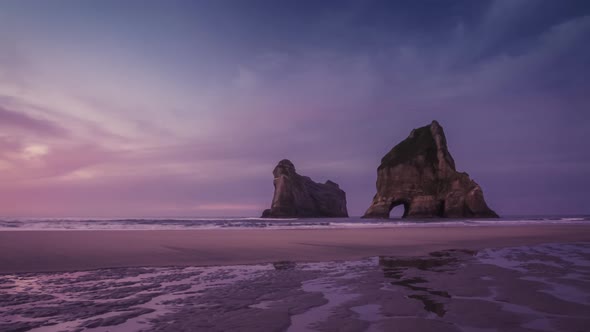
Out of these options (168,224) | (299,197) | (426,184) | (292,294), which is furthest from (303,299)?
(299,197)

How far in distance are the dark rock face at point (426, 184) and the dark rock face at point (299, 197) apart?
2349 centimetres

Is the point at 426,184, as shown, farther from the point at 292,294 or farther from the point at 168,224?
the point at 292,294

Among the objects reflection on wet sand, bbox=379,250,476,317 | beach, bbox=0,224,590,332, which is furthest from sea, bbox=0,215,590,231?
reflection on wet sand, bbox=379,250,476,317

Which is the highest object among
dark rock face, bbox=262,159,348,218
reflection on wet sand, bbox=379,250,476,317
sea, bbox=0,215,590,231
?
dark rock face, bbox=262,159,348,218

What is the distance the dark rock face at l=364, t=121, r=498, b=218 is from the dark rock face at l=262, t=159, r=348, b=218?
23.5 meters

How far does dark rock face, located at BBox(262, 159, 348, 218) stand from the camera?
100 m

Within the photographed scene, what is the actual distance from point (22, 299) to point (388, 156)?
315ft

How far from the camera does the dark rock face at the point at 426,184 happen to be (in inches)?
2948

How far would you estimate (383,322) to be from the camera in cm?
421

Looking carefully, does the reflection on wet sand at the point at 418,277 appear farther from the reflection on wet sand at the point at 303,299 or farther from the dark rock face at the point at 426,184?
the dark rock face at the point at 426,184

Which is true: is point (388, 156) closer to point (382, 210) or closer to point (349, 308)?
point (382, 210)

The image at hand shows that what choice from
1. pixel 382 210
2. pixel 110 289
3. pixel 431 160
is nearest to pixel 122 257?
pixel 110 289

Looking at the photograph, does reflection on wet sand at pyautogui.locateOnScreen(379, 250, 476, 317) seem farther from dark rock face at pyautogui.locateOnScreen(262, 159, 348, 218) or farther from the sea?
dark rock face at pyautogui.locateOnScreen(262, 159, 348, 218)

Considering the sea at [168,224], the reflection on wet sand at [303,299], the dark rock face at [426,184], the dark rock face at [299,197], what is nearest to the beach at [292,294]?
the reflection on wet sand at [303,299]
